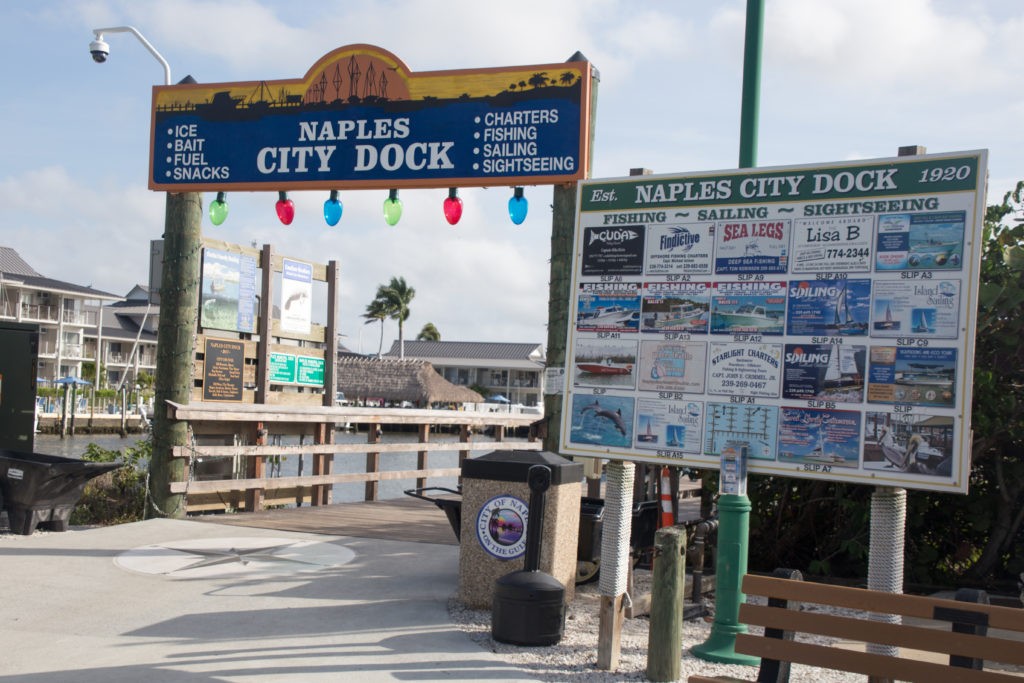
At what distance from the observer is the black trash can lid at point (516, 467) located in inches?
283

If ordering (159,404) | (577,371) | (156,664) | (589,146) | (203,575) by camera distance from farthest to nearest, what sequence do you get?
(159,404) < (589,146) < (203,575) < (577,371) < (156,664)

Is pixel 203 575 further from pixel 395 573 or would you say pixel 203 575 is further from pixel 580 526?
pixel 580 526

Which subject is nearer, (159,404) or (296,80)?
(296,80)

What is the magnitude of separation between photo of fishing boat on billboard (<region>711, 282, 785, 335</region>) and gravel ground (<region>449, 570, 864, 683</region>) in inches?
83.9

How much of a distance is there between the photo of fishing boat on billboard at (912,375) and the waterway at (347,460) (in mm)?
10434

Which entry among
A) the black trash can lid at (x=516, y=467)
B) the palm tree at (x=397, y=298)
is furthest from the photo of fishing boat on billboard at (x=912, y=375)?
the palm tree at (x=397, y=298)

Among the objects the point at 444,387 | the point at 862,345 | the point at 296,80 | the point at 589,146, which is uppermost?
the point at 296,80

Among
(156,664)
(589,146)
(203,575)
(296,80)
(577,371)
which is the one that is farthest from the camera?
(296,80)

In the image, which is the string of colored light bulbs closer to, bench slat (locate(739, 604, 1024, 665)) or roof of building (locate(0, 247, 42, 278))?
bench slat (locate(739, 604, 1024, 665))

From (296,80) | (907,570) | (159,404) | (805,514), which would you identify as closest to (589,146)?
(296,80)

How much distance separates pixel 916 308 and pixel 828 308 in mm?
504

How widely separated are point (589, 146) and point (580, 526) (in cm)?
354

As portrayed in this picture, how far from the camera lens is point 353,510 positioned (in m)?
13.2

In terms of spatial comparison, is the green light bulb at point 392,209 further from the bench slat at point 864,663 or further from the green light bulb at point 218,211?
the bench slat at point 864,663
